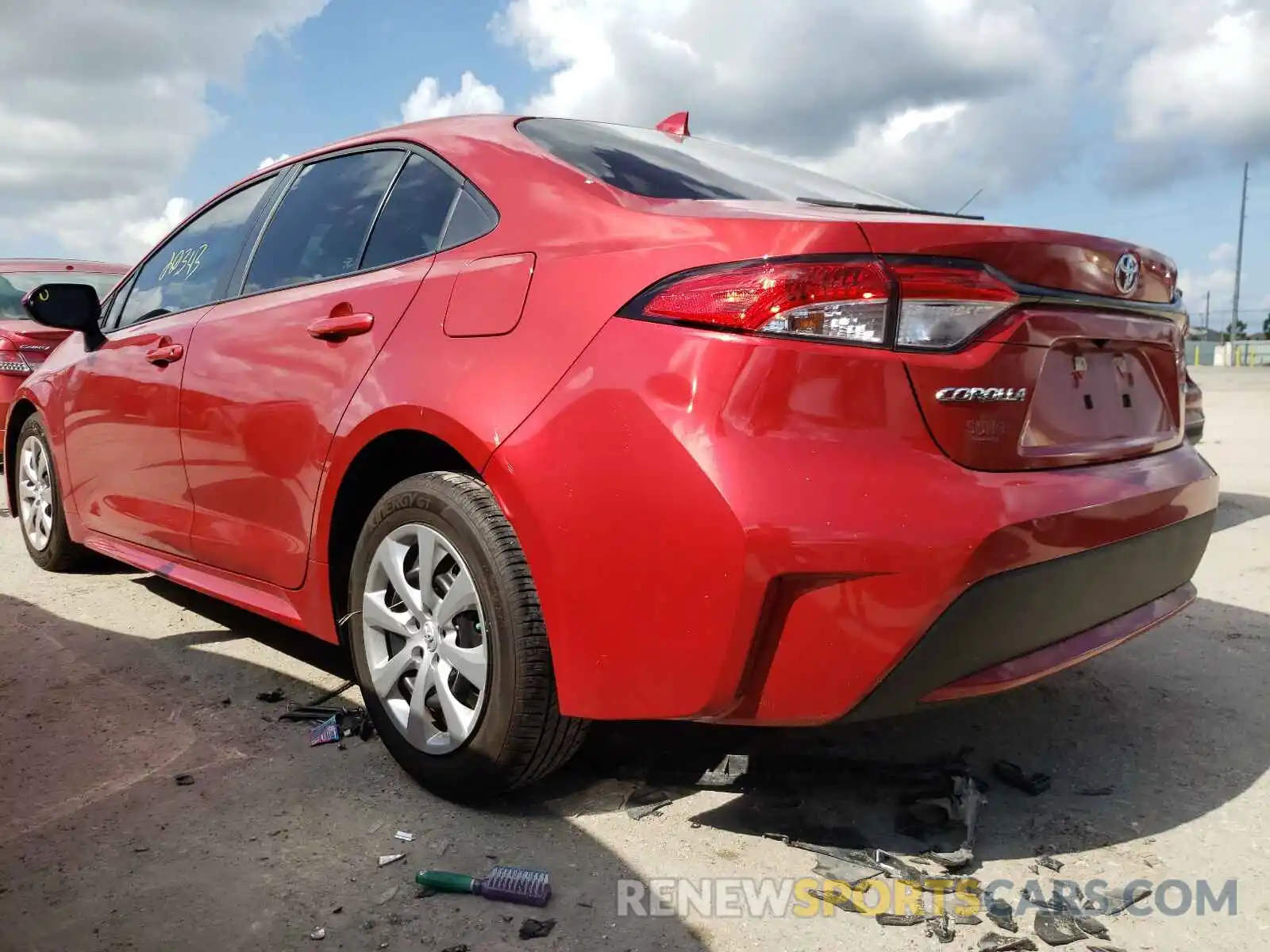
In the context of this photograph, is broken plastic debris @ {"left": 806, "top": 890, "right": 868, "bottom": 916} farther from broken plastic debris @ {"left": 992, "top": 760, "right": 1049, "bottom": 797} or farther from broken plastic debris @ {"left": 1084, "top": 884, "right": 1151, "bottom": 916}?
broken plastic debris @ {"left": 992, "top": 760, "right": 1049, "bottom": 797}

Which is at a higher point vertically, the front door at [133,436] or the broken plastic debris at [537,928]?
the front door at [133,436]

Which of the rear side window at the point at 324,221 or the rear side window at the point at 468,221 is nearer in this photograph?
the rear side window at the point at 468,221

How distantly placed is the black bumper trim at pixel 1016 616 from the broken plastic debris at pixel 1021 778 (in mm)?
537

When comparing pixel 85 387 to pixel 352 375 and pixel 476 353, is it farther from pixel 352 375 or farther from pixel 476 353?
pixel 476 353

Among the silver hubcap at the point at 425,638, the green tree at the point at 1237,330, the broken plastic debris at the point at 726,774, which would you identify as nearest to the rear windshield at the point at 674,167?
the silver hubcap at the point at 425,638

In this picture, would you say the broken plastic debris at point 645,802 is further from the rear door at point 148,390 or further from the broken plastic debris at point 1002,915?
the rear door at point 148,390

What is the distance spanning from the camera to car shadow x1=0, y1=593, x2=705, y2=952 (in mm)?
1992

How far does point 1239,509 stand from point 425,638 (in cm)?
546

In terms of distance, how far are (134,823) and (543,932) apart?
3.55 ft

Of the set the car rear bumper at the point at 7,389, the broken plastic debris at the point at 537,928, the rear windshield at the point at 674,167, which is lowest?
the broken plastic debris at the point at 537,928

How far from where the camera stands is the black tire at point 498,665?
2248 millimetres

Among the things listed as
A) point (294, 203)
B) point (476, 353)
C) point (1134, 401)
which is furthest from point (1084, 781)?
point (294, 203)

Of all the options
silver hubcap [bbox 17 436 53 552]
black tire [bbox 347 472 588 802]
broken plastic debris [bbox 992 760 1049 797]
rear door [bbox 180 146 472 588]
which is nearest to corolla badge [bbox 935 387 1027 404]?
black tire [bbox 347 472 588 802]

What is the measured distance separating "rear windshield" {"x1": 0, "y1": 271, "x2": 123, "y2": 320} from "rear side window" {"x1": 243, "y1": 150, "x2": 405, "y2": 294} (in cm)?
433
